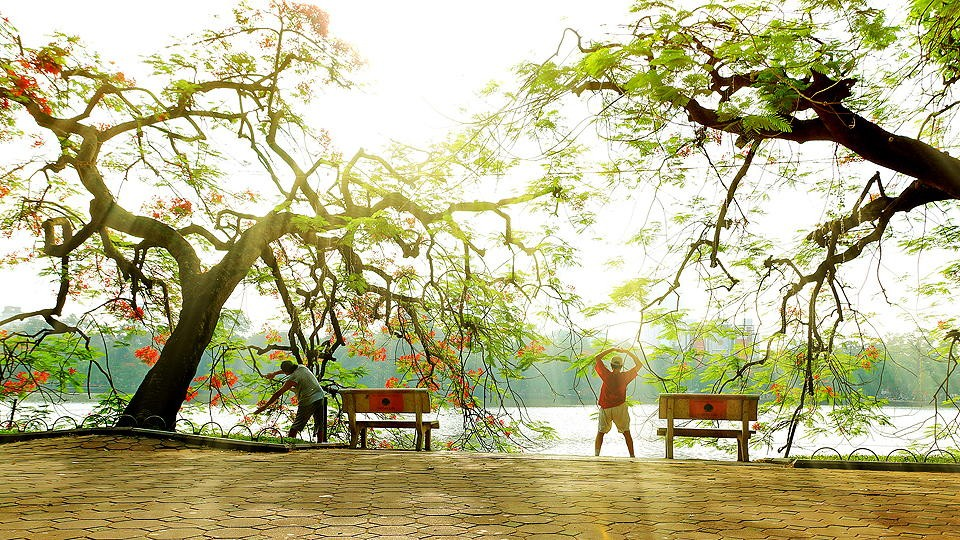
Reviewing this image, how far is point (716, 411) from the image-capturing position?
26.7 feet

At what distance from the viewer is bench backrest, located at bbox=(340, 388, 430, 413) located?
8.89 meters

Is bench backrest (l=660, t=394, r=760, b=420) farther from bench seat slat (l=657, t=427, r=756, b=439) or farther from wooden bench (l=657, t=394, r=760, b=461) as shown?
bench seat slat (l=657, t=427, r=756, b=439)

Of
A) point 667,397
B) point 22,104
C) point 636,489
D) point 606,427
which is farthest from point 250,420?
point 636,489

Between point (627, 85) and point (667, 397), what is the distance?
15.5ft

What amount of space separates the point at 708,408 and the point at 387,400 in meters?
4.31

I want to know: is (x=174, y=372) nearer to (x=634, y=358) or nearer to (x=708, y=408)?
(x=634, y=358)

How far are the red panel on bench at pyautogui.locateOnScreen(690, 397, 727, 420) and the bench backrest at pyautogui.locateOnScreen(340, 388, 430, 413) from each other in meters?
3.57

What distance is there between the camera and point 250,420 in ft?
45.0

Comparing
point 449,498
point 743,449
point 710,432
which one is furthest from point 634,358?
point 449,498

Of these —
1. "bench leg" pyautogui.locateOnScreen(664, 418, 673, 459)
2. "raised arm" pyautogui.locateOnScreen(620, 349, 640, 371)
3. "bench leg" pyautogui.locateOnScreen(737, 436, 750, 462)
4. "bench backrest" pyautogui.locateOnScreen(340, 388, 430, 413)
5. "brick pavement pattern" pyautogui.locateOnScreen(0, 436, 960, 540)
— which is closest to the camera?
"brick pavement pattern" pyautogui.locateOnScreen(0, 436, 960, 540)

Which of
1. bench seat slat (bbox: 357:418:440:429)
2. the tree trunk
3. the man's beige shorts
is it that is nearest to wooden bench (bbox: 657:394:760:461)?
the man's beige shorts

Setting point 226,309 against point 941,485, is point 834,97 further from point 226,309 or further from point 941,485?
point 226,309

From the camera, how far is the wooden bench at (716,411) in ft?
26.6

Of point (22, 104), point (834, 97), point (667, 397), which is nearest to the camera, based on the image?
point (834, 97)
